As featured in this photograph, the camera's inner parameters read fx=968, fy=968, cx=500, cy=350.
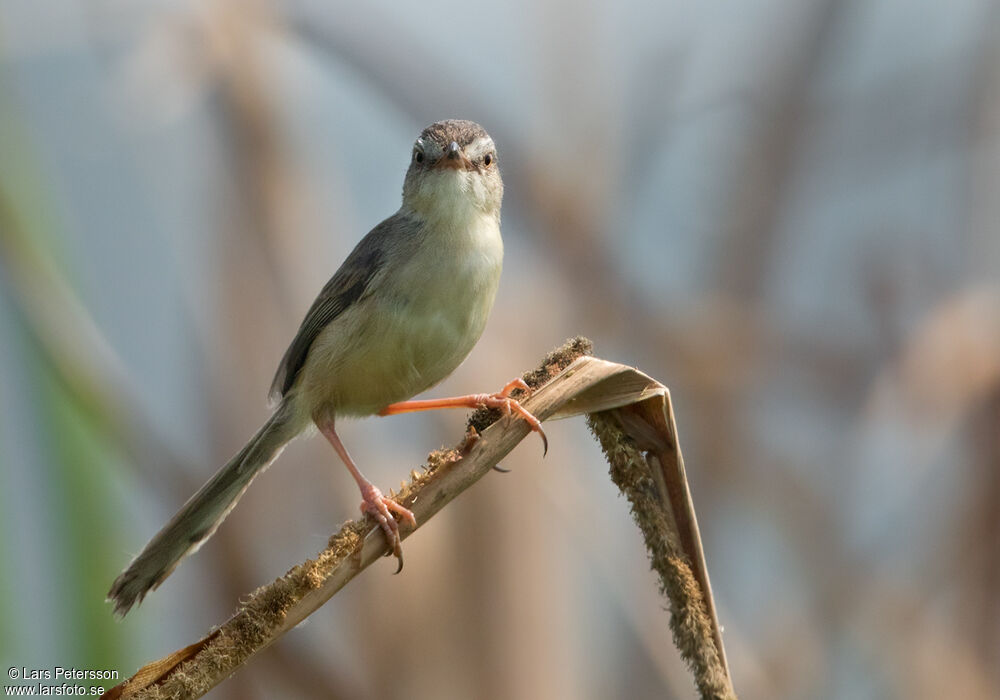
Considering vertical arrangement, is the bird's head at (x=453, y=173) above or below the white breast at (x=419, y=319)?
above

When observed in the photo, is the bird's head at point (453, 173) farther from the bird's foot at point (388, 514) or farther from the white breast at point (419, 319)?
the bird's foot at point (388, 514)

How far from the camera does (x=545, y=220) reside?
166 inches

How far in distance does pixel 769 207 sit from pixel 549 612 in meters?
1.97

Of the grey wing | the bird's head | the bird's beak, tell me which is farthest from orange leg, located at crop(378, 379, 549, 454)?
the bird's beak

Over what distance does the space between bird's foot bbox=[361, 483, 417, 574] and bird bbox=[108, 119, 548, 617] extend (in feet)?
0.07

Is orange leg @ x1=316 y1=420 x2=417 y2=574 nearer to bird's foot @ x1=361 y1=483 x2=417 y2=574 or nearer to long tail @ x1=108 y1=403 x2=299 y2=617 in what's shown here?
bird's foot @ x1=361 y1=483 x2=417 y2=574

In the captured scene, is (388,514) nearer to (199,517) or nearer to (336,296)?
(199,517)

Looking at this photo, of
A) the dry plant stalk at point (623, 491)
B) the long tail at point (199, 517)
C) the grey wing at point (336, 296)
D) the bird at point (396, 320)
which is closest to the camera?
the dry plant stalk at point (623, 491)

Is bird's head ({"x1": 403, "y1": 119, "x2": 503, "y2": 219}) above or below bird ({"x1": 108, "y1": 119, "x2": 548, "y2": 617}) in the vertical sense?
above

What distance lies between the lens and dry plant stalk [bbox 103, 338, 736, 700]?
1.70m

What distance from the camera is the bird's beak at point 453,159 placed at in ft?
11.3

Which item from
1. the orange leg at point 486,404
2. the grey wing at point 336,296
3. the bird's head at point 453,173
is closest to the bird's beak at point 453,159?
the bird's head at point 453,173

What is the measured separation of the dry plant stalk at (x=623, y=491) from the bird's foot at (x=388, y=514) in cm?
9

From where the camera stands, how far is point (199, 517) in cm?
311
